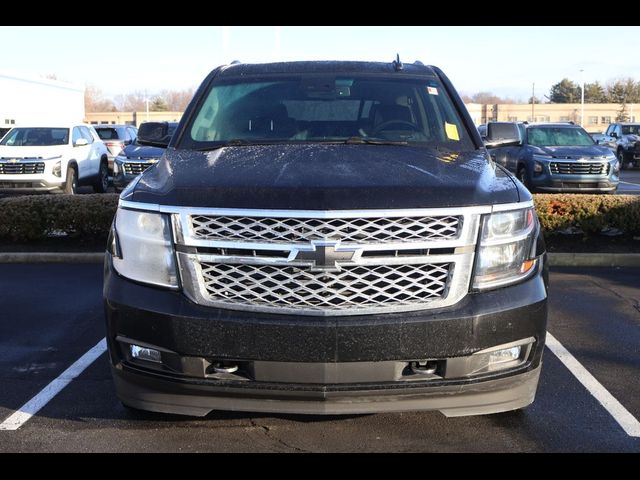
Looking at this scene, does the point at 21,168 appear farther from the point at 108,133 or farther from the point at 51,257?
the point at 108,133

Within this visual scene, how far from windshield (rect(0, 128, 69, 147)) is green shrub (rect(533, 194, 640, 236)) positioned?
12.0 metres

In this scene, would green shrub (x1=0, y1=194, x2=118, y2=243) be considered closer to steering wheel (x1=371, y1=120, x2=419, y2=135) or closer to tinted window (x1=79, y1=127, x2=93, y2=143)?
steering wheel (x1=371, y1=120, x2=419, y2=135)

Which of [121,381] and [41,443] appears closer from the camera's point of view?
[121,381]

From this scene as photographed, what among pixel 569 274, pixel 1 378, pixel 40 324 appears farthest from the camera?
pixel 569 274

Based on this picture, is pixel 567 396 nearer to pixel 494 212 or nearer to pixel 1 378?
pixel 494 212

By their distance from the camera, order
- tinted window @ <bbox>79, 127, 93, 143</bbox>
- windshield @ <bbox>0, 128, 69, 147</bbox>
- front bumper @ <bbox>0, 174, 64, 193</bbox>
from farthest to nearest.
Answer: tinted window @ <bbox>79, 127, 93, 143</bbox> < windshield @ <bbox>0, 128, 69, 147</bbox> < front bumper @ <bbox>0, 174, 64, 193</bbox>

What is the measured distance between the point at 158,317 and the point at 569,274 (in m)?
5.77

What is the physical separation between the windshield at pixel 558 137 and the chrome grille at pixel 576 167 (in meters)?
1.00

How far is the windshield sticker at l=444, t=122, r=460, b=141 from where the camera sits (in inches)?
171

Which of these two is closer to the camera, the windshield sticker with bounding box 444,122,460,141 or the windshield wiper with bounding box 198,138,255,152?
the windshield wiper with bounding box 198,138,255,152

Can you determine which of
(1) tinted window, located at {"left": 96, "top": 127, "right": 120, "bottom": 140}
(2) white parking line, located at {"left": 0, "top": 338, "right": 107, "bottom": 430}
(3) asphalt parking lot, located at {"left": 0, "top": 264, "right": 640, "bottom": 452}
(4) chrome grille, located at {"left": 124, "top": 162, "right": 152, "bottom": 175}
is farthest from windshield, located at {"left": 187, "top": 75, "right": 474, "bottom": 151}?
(1) tinted window, located at {"left": 96, "top": 127, "right": 120, "bottom": 140}

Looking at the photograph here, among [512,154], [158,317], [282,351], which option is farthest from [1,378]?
[512,154]

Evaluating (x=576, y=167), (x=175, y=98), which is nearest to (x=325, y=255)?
(x=576, y=167)
